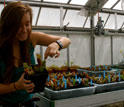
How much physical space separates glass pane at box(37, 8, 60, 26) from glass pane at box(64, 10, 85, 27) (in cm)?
30

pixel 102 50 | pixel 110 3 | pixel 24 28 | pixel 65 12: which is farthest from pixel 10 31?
pixel 110 3

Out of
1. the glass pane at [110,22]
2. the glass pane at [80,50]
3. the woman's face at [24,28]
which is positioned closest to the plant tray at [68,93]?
the woman's face at [24,28]

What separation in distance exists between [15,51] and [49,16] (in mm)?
3709

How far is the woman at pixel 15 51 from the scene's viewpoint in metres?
0.89

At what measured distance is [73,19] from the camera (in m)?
4.94

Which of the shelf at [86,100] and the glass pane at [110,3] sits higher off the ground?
the glass pane at [110,3]

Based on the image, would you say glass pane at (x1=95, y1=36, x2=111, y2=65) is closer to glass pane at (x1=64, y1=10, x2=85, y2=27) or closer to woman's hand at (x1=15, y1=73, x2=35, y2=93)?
glass pane at (x1=64, y1=10, x2=85, y2=27)

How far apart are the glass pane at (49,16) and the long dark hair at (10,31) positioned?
11.7ft

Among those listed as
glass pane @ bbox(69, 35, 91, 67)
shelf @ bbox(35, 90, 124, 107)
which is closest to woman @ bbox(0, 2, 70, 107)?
shelf @ bbox(35, 90, 124, 107)

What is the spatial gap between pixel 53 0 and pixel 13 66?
3.36 meters

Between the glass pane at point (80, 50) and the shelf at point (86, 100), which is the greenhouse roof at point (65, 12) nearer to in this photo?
the glass pane at point (80, 50)

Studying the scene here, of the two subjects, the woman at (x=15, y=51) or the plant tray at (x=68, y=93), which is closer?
the woman at (x=15, y=51)

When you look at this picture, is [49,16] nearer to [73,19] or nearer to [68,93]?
[73,19]

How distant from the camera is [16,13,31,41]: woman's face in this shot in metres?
0.92
